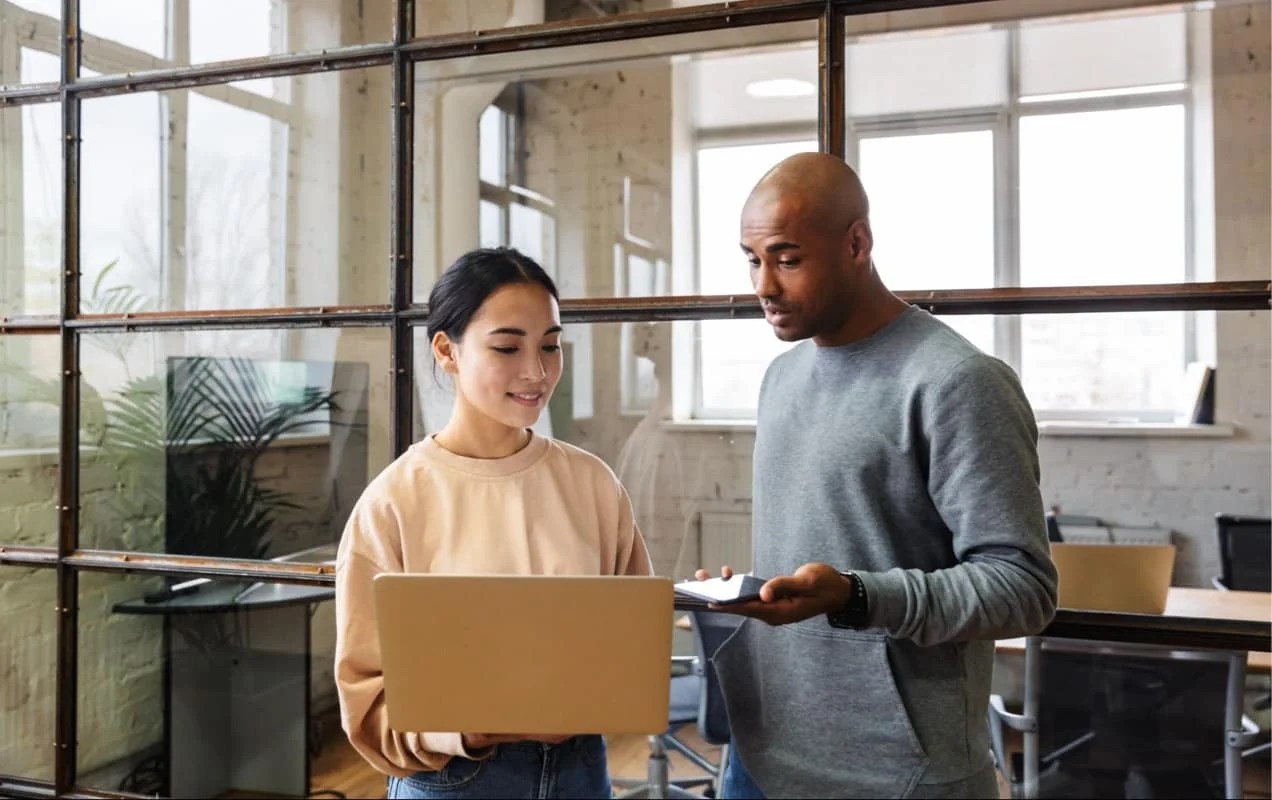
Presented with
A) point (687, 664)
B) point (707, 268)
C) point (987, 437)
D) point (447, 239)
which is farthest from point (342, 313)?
point (987, 437)

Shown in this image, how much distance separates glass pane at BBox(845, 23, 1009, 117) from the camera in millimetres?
1348

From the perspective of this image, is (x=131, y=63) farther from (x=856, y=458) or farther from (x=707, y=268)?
(x=856, y=458)

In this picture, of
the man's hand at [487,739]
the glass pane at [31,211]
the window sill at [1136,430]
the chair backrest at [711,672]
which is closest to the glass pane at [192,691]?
the glass pane at [31,211]

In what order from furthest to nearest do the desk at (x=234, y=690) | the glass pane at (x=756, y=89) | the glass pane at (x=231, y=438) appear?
the desk at (x=234, y=690) → the glass pane at (x=231, y=438) → the glass pane at (x=756, y=89)

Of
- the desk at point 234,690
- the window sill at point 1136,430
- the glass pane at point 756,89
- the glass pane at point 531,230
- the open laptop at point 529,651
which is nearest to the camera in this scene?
the open laptop at point 529,651

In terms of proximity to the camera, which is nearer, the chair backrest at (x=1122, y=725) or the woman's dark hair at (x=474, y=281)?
the woman's dark hair at (x=474, y=281)

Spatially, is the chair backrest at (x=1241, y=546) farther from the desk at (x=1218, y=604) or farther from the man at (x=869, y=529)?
the man at (x=869, y=529)

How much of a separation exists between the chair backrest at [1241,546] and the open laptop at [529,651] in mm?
895

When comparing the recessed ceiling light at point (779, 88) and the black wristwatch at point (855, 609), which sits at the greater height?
the recessed ceiling light at point (779, 88)

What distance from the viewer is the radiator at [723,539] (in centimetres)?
146

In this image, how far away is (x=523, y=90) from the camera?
1700 mm

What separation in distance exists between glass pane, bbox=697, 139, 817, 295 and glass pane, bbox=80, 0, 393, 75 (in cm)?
59

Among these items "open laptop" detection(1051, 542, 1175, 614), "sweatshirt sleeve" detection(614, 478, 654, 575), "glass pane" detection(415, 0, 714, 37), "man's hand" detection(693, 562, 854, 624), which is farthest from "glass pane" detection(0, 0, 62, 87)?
"open laptop" detection(1051, 542, 1175, 614)

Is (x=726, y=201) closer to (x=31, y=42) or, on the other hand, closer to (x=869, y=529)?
(x=869, y=529)
